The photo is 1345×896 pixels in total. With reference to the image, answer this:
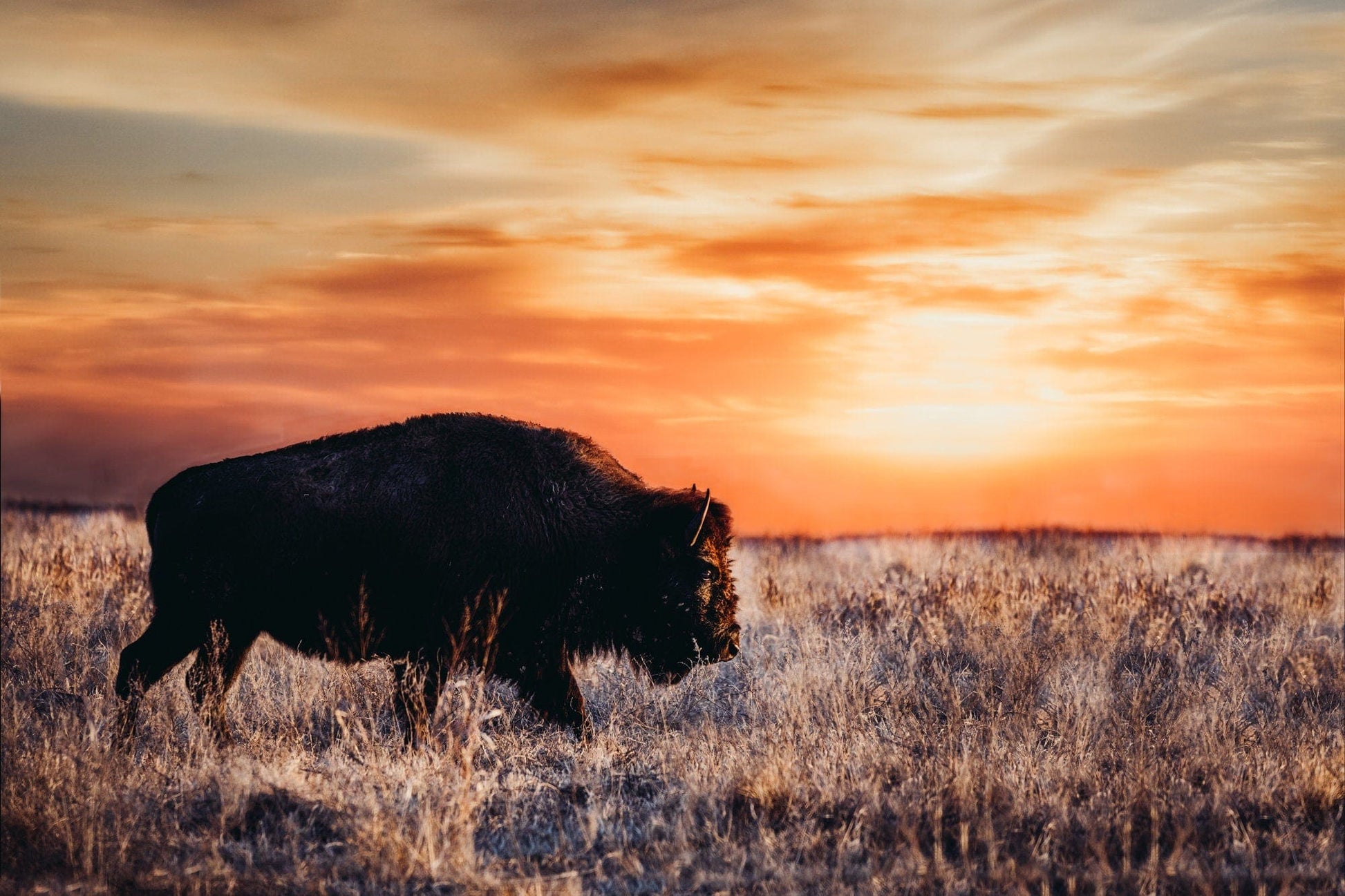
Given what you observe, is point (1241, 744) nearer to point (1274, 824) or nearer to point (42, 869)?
point (1274, 824)

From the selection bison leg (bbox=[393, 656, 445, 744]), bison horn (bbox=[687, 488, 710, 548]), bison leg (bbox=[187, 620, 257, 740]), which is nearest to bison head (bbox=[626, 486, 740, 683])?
bison horn (bbox=[687, 488, 710, 548])

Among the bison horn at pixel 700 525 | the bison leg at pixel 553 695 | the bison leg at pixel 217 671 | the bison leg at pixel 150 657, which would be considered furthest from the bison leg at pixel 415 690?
the bison horn at pixel 700 525

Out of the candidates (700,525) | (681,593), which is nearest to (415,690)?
(681,593)

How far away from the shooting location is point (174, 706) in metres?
8.78

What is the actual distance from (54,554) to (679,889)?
10986mm

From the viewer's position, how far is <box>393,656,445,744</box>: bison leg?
809 cm

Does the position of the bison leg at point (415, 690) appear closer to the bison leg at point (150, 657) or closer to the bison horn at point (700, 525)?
the bison leg at point (150, 657)

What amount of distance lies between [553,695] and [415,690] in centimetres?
92

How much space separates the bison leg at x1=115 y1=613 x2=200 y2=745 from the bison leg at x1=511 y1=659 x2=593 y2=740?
2204mm

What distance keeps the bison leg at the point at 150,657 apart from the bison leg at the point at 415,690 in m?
1.35

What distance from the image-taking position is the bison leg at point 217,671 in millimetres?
8164

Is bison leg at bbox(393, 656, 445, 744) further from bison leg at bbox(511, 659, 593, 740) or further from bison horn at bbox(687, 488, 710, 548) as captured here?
bison horn at bbox(687, 488, 710, 548)

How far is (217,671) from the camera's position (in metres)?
8.25

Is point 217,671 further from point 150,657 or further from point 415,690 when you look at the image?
point 415,690
